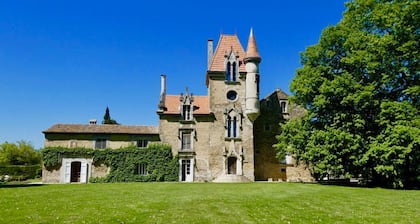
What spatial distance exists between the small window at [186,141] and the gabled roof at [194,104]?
2.41 metres

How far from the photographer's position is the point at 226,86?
33.8 m

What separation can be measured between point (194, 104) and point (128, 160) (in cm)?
891

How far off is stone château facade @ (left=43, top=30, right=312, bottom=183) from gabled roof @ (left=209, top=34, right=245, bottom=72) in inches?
4.3

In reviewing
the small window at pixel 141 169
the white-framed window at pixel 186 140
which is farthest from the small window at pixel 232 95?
the small window at pixel 141 169

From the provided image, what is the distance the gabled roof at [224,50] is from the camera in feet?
112

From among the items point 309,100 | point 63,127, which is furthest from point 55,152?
point 309,100

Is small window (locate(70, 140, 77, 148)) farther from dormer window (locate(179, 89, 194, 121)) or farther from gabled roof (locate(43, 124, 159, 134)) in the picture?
dormer window (locate(179, 89, 194, 121))

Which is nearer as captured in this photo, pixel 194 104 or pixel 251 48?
pixel 251 48

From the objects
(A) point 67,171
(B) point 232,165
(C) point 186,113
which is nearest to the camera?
(A) point 67,171

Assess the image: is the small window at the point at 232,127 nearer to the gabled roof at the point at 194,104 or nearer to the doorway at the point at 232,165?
the doorway at the point at 232,165

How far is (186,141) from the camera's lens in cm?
3300

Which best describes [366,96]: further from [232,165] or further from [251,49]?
[232,165]

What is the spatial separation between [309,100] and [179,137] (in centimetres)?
1380

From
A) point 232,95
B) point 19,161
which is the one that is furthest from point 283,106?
point 19,161
